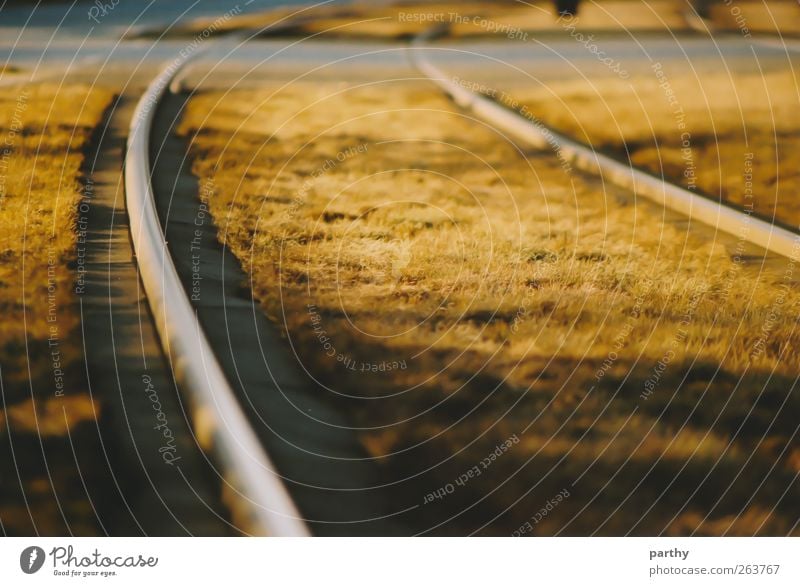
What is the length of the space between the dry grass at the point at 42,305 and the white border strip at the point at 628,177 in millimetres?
872

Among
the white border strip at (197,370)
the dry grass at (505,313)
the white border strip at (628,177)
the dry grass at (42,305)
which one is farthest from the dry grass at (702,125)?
the dry grass at (42,305)

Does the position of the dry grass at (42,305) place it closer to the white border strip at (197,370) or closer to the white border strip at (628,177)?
the white border strip at (197,370)

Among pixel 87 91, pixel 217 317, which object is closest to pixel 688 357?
pixel 217 317

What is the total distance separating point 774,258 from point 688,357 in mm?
330

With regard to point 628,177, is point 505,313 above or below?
below

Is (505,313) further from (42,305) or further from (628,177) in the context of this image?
(42,305)

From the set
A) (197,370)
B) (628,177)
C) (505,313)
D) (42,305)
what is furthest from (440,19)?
(42,305)

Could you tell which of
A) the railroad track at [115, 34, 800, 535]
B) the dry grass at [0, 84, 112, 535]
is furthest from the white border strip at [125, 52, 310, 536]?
the dry grass at [0, 84, 112, 535]

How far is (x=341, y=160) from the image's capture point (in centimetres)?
175

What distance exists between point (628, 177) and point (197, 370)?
1128mm

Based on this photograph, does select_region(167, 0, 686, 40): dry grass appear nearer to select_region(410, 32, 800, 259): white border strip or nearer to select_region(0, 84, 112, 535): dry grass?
select_region(410, 32, 800, 259): white border strip

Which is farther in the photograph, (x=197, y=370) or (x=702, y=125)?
(x=702, y=125)

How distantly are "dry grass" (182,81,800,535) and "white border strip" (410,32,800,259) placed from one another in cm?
4

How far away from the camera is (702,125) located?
1.77 m
